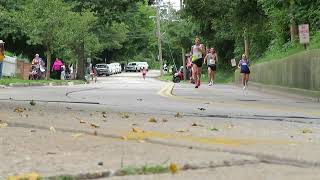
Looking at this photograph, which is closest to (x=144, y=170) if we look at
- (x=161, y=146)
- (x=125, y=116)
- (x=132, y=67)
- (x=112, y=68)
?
(x=161, y=146)

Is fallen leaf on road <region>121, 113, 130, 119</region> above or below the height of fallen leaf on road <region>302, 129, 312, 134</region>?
above

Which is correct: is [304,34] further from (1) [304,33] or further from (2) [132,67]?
(2) [132,67]

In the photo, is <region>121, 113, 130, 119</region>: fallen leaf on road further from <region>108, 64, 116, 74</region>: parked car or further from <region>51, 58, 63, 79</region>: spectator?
<region>108, 64, 116, 74</region>: parked car

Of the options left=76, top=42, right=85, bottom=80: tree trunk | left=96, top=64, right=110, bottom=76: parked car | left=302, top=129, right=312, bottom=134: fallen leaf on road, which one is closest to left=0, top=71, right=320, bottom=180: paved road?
left=302, top=129, right=312, bottom=134: fallen leaf on road

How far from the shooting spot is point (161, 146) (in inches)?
259

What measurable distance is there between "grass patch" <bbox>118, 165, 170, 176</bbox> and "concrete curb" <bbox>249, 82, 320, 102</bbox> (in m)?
11.8

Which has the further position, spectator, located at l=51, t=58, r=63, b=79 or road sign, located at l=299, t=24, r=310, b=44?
spectator, located at l=51, t=58, r=63, b=79

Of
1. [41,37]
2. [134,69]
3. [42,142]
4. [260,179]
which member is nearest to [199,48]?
[42,142]

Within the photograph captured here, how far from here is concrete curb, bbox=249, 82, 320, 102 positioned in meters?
16.8

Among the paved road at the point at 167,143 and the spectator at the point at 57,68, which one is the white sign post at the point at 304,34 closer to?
the paved road at the point at 167,143

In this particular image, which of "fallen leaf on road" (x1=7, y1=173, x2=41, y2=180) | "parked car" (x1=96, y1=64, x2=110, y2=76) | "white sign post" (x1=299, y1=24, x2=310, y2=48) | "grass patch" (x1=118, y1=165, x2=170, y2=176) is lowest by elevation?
"grass patch" (x1=118, y1=165, x2=170, y2=176)

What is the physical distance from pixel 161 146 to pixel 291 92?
542 inches

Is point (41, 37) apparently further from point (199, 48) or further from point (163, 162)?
point (163, 162)

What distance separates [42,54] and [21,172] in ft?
178
